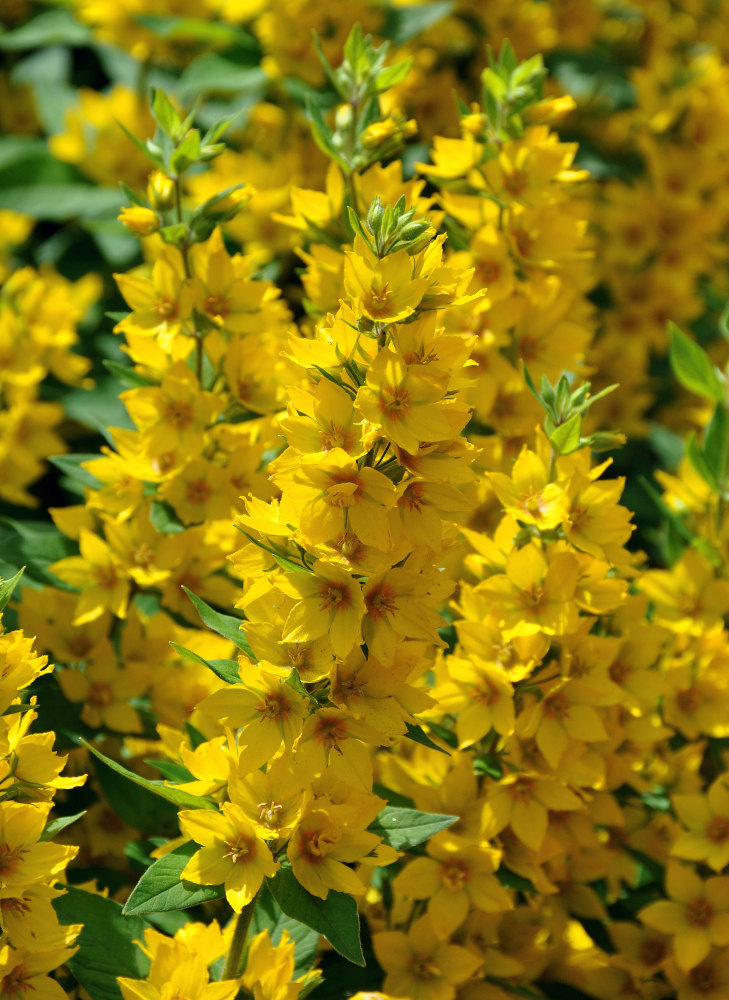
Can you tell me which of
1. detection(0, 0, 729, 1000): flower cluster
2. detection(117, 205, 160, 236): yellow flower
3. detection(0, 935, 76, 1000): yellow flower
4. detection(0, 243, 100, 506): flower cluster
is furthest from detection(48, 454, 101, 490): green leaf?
detection(0, 935, 76, 1000): yellow flower

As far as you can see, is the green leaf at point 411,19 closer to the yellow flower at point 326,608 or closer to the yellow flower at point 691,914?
the yellow flower at point 326,608

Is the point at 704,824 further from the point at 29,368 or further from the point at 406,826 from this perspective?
the point at 29,368

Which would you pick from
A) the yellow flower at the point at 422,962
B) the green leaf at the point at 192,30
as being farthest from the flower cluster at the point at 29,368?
the yellow flower at the point at 422,962

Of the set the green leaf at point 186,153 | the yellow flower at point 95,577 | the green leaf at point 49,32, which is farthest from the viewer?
the green leaf at point 49,32

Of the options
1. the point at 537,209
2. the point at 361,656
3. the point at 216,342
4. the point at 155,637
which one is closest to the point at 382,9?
the point at 537,209

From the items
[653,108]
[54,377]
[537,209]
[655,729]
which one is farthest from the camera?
[653,108]

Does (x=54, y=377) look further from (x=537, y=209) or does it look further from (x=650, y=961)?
(x=650, y=961)
